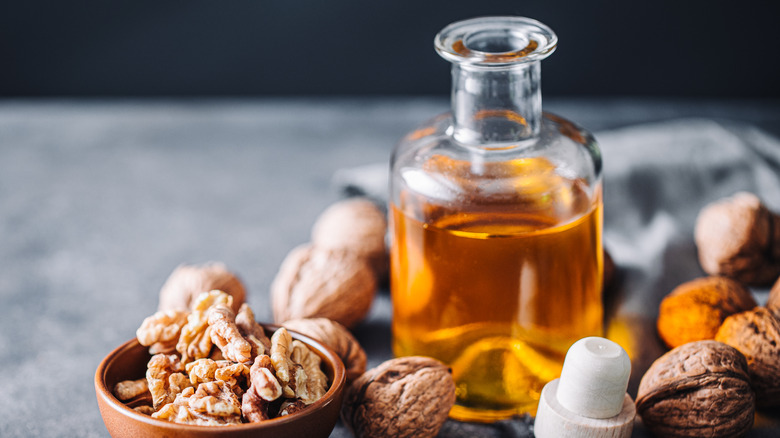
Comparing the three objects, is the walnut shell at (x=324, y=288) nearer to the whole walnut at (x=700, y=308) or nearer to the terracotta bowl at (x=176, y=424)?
the terracotta bowl at (x=176, y=424)

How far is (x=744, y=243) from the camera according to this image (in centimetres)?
107

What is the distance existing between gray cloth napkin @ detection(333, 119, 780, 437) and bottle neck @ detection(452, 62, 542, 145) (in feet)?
1.18

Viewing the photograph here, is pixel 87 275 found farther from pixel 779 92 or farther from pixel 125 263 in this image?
pixel 779 92

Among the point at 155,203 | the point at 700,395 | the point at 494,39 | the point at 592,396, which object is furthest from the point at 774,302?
the point at 155,203

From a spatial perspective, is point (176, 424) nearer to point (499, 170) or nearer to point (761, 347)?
point (499, 170)

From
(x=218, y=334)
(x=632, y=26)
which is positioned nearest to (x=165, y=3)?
(x=632, y=26)

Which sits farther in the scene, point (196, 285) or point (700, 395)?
point (196, 285)

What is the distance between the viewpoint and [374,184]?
1.29 metres

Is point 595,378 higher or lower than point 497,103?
lower

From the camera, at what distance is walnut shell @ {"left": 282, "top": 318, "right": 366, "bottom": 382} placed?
882 mm

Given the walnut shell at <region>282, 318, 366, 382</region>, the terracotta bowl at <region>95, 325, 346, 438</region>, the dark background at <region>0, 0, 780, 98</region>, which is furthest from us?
the dark background at <region>0, 0, 780, 98</region>

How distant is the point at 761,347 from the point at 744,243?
0.26 meters

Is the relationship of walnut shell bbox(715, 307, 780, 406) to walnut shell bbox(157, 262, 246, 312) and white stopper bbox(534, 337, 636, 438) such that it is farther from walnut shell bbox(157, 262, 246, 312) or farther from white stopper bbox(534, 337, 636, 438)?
walnut shell bbox(157, 262, 246, 312)

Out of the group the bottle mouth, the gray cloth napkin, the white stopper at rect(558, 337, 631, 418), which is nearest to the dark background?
the gray cloth napkin
